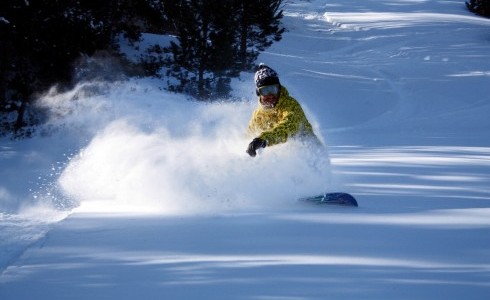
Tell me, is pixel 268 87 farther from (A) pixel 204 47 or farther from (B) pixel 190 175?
(A) pixel 204 47

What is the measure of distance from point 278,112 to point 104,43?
1285 centimetres

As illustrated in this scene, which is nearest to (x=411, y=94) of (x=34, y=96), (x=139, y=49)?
(x=139, y=49)

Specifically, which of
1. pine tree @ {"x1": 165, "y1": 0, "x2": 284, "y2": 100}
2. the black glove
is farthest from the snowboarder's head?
pine tree @ {"x1": 165, "y1": 0, "x2": 284, "y2": 100}

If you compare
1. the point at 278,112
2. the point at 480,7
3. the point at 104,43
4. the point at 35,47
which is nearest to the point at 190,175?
the point at 278,112

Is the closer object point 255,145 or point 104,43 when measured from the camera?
point 255,145

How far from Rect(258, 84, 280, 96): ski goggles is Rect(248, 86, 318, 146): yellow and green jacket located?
9cm

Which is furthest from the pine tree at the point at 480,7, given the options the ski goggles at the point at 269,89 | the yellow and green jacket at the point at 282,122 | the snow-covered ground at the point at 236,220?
the ski goggles at the point at 269,89

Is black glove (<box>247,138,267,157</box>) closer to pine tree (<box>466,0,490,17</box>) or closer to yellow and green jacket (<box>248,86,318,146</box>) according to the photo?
Answer: yellow and green jacket (<box>248,86,318,146</box>)

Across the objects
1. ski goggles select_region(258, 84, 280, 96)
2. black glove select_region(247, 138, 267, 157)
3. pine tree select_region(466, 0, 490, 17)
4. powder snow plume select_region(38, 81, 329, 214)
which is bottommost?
pine tree select_region(466, 0, 490, 17)

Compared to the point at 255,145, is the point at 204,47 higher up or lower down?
lower down

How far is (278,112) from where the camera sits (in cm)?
631

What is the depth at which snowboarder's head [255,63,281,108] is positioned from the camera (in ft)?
20.5

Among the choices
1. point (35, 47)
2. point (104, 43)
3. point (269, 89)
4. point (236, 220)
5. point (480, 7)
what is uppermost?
point (269, 89)

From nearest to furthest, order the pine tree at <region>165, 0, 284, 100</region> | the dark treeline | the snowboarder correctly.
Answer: the snowboarder → the dark treeline → the pine tree at <region>165, 0, 284, 100</region>
